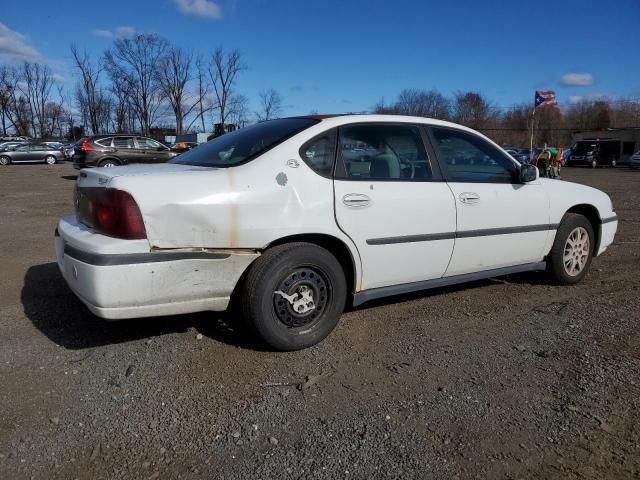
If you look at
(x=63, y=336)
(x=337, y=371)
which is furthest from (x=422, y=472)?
(x=63, y=336)

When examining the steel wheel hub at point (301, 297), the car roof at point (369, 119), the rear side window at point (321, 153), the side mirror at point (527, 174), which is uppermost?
the car roof at point (369, 119)

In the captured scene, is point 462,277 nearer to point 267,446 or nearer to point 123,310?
point 267,446

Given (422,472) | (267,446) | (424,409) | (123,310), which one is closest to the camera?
(422,472)

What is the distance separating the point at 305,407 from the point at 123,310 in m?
1.15

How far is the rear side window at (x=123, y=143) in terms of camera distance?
57.8ft

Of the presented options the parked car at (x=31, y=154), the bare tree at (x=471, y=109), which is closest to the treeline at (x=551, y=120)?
the bare tree at (x=471, y=109)

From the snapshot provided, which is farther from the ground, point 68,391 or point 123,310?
point 123,310

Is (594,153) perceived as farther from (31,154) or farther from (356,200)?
(356,200)

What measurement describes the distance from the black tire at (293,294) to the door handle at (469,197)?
3.77ft

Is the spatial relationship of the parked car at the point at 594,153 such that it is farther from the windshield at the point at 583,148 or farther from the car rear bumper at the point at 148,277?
the car rear bumper at the point at 148,277

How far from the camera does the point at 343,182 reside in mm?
3365

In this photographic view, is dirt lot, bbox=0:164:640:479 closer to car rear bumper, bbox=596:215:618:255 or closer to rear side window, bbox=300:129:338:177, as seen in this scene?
car rear bumper, bbox=596:215:618:255

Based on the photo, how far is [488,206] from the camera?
4016 mm

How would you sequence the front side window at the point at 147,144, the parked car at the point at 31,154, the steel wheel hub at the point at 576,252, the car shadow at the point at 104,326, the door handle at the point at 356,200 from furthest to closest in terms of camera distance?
the parked car at the point at 31,154
the front side window at the point at 147,144
the steel wheel hub at the point at 576,252
the car shadow at the point at 104,326
the door handle at the point at 356,200
